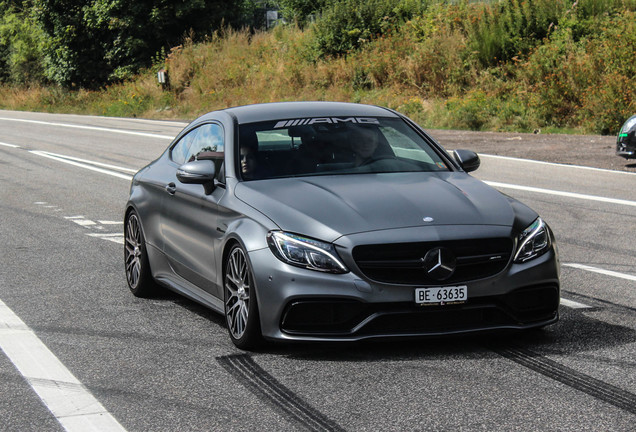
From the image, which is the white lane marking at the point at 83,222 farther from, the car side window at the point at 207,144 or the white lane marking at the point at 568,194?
the white lane marking at the point at 568,194

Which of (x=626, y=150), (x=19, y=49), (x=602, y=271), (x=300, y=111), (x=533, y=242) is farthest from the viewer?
(x=19, y=49)

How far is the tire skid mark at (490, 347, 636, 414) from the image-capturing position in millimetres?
4853

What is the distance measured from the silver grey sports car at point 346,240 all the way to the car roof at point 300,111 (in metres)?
0.03

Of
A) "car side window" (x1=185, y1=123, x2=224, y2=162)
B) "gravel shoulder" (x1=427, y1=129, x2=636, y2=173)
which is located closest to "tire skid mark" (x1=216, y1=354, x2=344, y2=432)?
"car side window" (x1=185, y1=123, x2=224, y2=162)

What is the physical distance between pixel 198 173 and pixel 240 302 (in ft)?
3.31

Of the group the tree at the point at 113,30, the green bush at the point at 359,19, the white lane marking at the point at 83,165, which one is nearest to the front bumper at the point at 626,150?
the white lane marking at the point at 83,165

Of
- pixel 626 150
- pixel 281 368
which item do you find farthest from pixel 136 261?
pixel 626 150

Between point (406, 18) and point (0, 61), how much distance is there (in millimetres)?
42488

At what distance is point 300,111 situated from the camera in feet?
24.0

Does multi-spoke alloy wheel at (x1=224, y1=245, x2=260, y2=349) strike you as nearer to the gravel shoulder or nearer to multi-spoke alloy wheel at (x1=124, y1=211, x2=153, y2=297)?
multi-spoke alloy wheel at (x1=124, y1=211, x2=153, y2=297)

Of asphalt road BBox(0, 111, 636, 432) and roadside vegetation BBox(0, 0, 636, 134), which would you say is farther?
roadside vegetation BBox(0, 0, 636, 134)

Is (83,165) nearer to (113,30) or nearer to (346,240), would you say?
(346,240)

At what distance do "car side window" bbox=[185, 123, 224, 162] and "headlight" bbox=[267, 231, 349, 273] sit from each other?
1493mm

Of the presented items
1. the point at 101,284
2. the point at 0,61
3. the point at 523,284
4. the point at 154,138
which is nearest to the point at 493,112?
the point at 154,138
